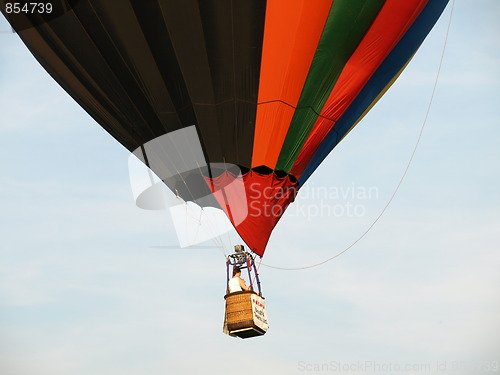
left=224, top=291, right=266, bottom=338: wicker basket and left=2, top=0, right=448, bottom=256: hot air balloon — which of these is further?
left=2, top=0, right=448, bottom=256: hot air balloon

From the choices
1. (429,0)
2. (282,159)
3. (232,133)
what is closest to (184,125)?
(232,133)

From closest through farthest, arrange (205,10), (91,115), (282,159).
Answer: (205,10)
(282,159)
(91,115)

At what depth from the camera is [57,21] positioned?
1093 cm

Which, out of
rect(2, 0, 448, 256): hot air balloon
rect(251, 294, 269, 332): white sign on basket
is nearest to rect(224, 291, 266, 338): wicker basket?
rect(251, 294, 269, 332): white sign on basket

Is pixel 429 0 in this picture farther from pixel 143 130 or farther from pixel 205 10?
pixel 143 130

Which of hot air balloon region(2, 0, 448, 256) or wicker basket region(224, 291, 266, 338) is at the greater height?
hot air balloon region(2, 0, 448, 256)

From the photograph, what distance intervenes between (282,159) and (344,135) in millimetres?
1436

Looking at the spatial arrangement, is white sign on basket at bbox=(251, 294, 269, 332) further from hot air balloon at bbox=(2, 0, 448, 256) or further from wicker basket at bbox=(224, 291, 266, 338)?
hot air balloon at bbox=(2, 0, 448, 256)

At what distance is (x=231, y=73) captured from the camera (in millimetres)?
10812

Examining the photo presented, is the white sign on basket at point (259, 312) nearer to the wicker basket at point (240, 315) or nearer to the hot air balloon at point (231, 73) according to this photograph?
the wicker basket at point (240, 315)

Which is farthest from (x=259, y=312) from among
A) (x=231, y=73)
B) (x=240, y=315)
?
(x=231, y=73)

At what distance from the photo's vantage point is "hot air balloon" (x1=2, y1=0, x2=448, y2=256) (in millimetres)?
10664

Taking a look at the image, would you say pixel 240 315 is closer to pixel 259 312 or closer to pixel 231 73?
pixel 259 312

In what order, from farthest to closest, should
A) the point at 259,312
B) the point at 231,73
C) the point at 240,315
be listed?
the point at 231,73
the point at 259,312
the point at 240,315
